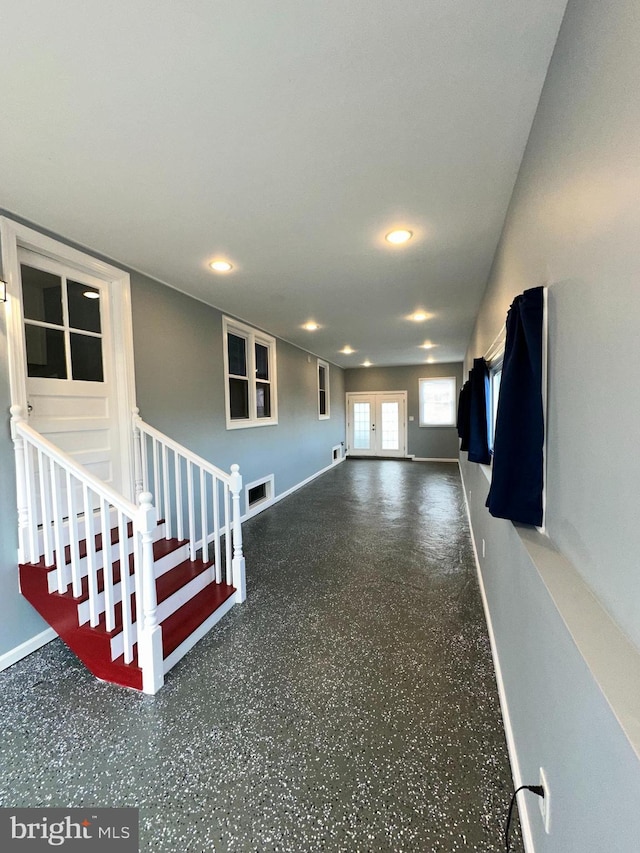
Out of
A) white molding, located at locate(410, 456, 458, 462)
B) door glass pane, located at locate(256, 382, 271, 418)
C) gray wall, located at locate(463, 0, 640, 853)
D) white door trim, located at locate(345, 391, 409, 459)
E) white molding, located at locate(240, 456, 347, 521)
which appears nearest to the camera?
gray wall, located at locate(463, 0, 640, 853)

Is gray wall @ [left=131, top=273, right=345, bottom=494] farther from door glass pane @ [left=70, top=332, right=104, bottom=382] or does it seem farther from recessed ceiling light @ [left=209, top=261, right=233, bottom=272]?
recessed ceiling light @ [left=209, top=261, right=233, bottom=272]

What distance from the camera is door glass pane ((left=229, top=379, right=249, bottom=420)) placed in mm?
4566

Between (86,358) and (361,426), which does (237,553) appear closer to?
(86,358)

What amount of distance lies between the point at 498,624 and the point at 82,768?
205 cm

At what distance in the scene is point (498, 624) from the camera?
6.59 ft

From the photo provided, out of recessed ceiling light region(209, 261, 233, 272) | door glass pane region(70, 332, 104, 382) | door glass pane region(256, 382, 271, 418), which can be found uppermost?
recessed ceiling light region(209, 261, 233, 272)

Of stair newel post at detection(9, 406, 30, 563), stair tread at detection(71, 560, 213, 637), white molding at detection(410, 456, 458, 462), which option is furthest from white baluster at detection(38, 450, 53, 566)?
white molding at detection(410, 456, 458, 462)

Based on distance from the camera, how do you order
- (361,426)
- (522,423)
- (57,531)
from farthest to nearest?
(361,426) < (57,531) < (522,423)

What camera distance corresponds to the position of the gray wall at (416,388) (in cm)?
952

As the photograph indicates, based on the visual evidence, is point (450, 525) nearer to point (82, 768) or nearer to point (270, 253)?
point (270, 253)

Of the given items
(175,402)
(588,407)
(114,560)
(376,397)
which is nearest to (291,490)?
(175,402)

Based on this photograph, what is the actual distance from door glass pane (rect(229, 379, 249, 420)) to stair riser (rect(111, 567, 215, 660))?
2.22 m

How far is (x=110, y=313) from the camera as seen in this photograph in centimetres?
289

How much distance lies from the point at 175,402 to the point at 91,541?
1.78 m
